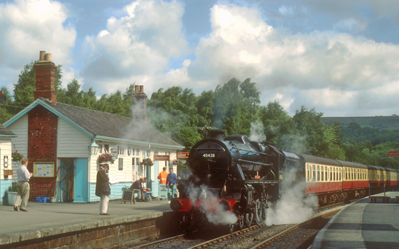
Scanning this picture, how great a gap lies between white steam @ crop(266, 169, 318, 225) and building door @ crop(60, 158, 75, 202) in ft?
29.2

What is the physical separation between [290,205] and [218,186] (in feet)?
19.8

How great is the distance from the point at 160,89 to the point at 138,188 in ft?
111

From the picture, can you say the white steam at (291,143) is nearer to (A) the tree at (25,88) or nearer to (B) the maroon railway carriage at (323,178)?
(B) the maroon railway carriage at (323,178)

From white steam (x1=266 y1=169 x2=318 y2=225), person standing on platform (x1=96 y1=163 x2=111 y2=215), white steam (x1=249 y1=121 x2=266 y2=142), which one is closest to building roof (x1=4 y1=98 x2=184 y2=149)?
white steam (x1=249 y1=121 x2=266 y2=142)

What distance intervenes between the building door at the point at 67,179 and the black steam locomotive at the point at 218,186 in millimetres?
7592

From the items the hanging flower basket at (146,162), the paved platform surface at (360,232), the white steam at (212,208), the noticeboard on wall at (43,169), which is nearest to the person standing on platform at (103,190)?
the white steam at (212,208)

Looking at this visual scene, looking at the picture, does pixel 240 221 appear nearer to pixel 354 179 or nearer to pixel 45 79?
pixel 45 79

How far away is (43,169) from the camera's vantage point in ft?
63.4

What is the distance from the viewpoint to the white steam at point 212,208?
39.5 ft

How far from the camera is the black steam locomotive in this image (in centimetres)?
1219

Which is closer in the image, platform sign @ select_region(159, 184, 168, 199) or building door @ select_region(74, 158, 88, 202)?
building door @ select_region(74, 158, 88, 202)

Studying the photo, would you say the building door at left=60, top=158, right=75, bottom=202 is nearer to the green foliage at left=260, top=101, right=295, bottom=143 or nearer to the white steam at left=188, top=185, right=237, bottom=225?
the white steam at left=188, top=185, right=237, bottom=225

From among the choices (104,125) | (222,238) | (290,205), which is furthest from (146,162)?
(222,238)

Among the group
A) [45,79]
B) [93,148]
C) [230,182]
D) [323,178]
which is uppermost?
[45,79]
